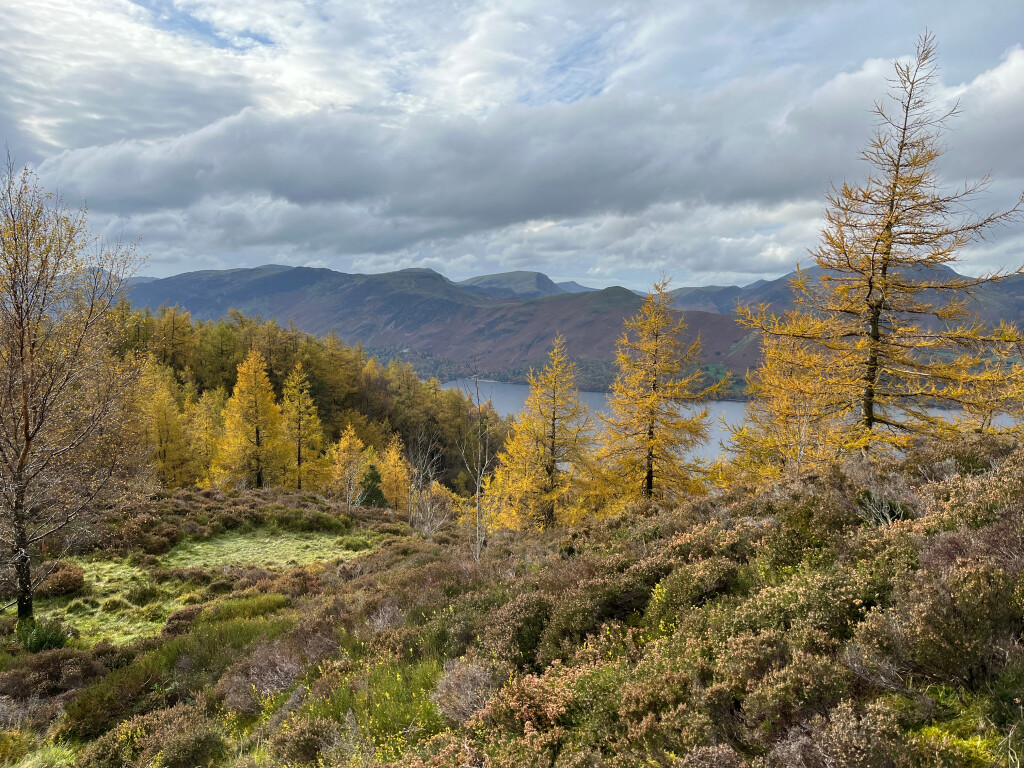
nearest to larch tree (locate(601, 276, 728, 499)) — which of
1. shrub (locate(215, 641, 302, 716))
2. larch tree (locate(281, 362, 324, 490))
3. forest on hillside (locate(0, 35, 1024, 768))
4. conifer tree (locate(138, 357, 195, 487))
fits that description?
forest on hillside (locate(0, 35, 1024, 768))

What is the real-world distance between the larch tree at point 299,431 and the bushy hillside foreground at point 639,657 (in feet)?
73.4

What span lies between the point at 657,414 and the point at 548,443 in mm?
5221

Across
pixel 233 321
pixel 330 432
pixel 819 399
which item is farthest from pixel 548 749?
pixel 233 321

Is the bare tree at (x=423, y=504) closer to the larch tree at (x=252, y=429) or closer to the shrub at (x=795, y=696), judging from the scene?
the larch tree at (x=252, y=429)

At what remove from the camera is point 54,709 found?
6.16 metres

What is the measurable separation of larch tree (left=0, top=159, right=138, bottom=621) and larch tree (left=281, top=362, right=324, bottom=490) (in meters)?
22.3

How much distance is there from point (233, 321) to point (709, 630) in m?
71.8

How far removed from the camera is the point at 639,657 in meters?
4.16

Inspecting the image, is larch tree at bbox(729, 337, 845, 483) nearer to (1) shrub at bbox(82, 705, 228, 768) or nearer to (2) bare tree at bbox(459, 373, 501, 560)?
(2) bare tree at bbox(459, 373, 501, 560)

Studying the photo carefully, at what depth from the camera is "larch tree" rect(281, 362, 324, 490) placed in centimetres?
3180

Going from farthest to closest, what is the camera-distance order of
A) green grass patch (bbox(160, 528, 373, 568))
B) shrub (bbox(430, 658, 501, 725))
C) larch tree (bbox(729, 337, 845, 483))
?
green grass patch (bbox(160, 528, 373, 568)) < larch tree (bbox(729, 337, 845, 483)) < shrub (bbox(430, 658, 501, 725))

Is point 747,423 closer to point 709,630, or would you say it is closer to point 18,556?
point 709,630

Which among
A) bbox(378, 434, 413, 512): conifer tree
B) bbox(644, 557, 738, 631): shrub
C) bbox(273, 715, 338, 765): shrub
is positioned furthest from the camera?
bbox(378, 434, 413, 512): conifer tree

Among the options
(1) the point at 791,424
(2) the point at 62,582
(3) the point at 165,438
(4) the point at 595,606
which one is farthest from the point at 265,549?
(3) the point at 165,438
